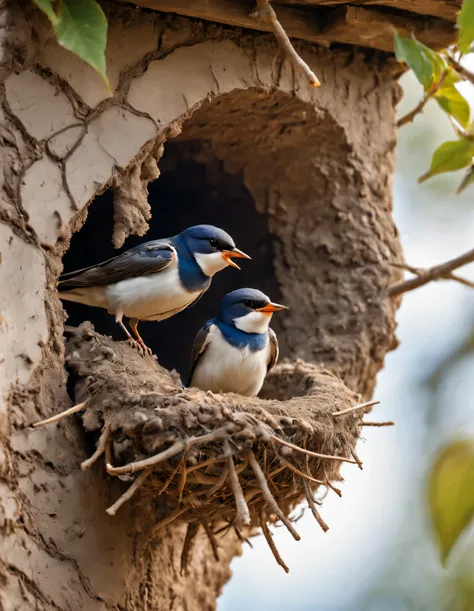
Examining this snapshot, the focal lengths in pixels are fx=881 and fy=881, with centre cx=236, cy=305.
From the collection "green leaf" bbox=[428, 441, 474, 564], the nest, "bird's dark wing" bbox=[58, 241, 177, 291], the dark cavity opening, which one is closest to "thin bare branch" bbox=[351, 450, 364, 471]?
the nest

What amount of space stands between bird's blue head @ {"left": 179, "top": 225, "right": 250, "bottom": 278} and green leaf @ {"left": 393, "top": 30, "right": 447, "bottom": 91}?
81 cm

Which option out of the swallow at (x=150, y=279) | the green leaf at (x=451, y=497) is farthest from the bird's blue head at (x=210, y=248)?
the green leaf at (x=451, y=497)

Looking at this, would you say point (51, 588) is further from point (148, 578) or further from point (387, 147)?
point (387, 147)

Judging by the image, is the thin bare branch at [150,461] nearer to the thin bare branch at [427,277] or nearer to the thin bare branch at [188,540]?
the thin bare branch at [188,540]

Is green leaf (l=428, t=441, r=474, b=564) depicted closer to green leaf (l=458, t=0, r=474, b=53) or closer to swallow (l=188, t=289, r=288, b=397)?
green leaf (l=458, t=0, r=474, b=53)

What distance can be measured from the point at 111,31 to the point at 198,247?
77 cm

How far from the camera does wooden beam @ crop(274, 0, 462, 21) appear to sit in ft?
9.32

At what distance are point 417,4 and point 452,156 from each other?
537 millimetres

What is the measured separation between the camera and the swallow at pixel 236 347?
2906 mm

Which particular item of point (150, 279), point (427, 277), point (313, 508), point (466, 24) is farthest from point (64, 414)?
point (427, 277)

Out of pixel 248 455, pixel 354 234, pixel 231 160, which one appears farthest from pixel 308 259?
pixel 248 455

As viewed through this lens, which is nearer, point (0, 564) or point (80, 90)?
point (0, 564)

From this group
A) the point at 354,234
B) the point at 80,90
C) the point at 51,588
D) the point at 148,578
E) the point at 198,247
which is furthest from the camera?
the point at 354,234

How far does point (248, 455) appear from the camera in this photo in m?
2.11
